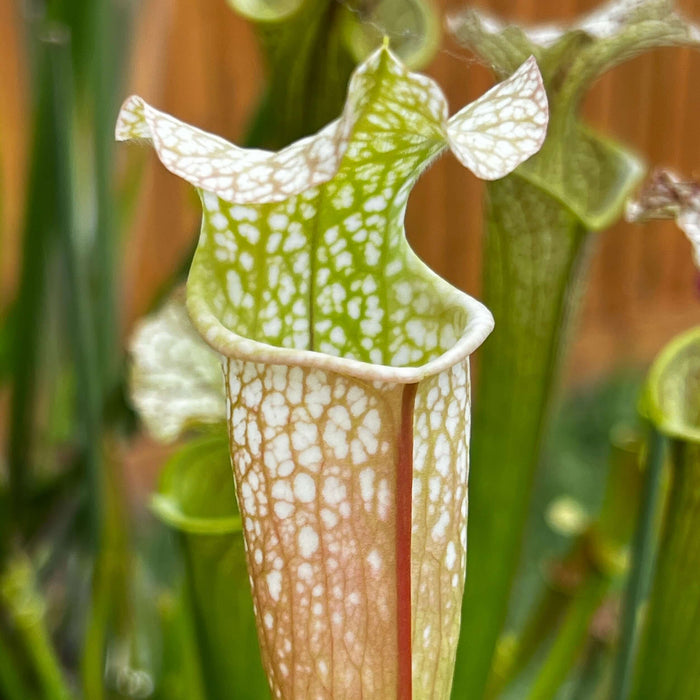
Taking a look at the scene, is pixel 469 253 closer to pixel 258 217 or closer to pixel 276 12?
pixel 276 12

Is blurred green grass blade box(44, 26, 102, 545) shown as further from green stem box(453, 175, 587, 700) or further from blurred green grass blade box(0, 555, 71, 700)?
green stem box(453, 175, 587, 700)

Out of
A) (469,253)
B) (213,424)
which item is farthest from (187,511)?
(469,253)

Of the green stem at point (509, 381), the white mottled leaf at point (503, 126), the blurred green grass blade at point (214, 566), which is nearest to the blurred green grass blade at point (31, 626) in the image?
the blurred green grass blade at point (214, 566)

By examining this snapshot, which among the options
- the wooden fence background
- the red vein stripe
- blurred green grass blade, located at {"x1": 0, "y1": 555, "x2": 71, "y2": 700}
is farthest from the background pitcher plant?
the wooden fence background

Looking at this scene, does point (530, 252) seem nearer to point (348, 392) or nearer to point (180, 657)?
point (348, 392)

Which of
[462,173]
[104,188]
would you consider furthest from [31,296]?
[462,173]

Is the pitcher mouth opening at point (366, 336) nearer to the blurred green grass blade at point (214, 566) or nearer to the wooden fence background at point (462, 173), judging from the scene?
the blurred green grass blade at point (214, 566)
